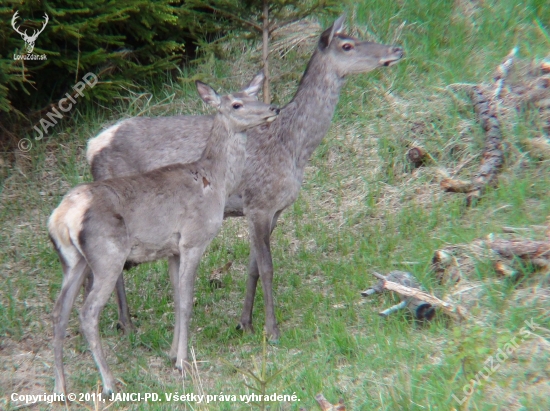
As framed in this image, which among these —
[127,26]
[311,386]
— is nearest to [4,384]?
[311,386]

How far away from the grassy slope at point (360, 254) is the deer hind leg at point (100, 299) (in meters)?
0.35

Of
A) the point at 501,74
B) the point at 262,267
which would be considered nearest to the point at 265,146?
the point at 262,267

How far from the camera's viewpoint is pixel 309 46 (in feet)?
37.0

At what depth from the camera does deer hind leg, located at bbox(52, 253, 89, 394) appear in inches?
241

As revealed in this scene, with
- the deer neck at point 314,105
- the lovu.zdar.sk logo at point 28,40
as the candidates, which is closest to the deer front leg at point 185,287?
the deer neck at point 314,105

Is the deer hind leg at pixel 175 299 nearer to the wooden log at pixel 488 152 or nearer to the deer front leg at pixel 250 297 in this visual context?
the deer front leg at pixel 250 297

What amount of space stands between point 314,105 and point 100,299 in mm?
3030

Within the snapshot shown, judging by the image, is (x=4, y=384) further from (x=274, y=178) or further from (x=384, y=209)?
(x=384, y=209)

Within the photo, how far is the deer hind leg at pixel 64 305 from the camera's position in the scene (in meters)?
6.12

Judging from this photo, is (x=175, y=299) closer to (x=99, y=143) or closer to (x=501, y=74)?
(x=99, y=143)

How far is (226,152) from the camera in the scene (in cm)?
707

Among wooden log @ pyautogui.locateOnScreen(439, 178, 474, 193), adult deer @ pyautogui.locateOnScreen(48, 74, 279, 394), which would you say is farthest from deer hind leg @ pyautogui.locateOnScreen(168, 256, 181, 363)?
wooden log @ pyautogui.locateOnScreen(439, 178, 474, 193)

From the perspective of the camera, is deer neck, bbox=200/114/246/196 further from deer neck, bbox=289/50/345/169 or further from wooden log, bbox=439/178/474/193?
wooden log, bbox=439/178/474/193

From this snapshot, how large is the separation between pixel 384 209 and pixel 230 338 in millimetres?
2703
